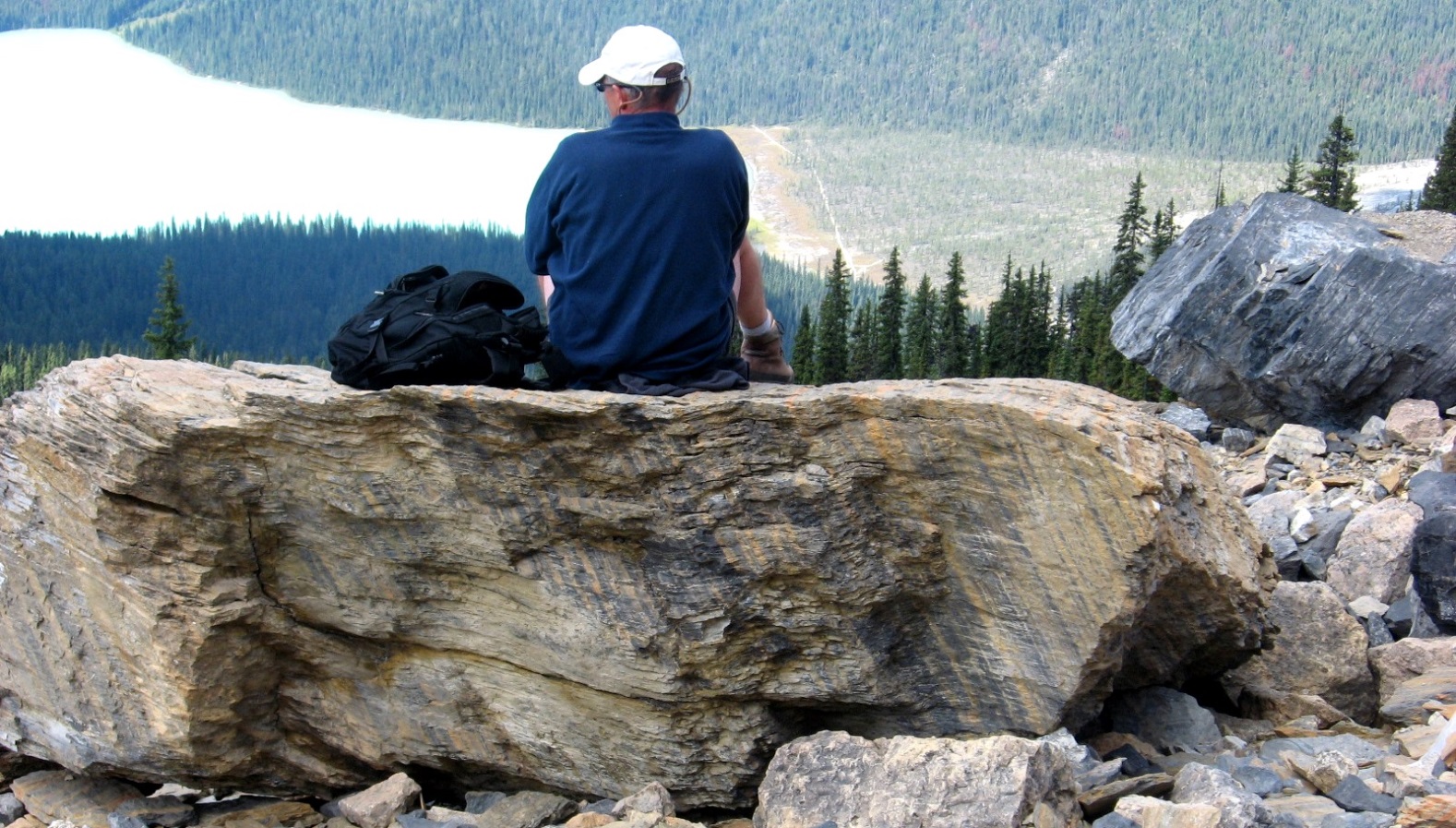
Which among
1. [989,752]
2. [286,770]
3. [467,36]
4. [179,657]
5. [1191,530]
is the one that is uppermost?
[467,36]

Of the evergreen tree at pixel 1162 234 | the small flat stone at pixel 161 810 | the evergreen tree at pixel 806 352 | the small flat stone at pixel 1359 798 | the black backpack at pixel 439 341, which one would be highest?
the black backpack at pixel 439 341

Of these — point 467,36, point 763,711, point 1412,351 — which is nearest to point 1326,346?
point 1412,351

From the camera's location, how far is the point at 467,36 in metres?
78.9

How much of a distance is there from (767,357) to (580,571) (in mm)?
2374

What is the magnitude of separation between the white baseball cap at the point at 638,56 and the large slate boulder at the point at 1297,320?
54.5 feet

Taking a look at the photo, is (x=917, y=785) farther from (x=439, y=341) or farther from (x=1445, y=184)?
(x=1445, y=184)

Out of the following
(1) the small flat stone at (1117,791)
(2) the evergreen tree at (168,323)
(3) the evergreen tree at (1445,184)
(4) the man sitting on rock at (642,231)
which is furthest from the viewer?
(3) the evergreen tree at (1445,184)

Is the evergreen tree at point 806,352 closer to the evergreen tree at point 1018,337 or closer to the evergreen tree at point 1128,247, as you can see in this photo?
the evergreen tree at point 1018,337

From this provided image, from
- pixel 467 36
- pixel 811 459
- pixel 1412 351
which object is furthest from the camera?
pixel 467 36

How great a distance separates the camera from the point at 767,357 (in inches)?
364

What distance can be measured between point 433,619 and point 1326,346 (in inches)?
682

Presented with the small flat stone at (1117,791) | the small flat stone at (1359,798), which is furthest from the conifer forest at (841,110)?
the small flat stone at (1359,798)

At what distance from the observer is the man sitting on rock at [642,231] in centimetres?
763

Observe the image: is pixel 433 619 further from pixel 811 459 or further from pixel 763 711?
pixel 811 459
